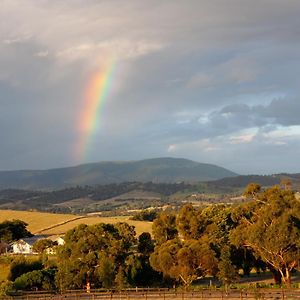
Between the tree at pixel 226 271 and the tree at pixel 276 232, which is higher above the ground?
the tree at pixel 276 232

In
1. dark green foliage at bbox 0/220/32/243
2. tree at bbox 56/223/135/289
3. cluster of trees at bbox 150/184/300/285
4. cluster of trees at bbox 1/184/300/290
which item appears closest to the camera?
cluster of trees at bbox 150/184/300/285

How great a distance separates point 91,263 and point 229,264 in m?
18.0

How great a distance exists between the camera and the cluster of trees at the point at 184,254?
66188 millimetres

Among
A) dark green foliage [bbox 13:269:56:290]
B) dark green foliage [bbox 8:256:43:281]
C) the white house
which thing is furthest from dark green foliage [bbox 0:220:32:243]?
dark green foliage [bbox 13:269:56:290]

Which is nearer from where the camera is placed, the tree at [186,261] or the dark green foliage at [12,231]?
the tree at [186,261]

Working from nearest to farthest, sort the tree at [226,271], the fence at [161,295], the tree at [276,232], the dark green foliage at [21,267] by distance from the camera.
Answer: the fence at [161,295], the tree at [276,232], the tree at [226,271], the dark green foliage at [21,267]

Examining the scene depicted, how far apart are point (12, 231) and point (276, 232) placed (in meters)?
86.8

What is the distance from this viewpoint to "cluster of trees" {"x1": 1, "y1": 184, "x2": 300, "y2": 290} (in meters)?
66.2

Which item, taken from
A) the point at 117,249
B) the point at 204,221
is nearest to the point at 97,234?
the point at 117,249

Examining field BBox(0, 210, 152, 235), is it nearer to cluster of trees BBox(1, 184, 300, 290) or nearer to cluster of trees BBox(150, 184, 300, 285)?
cluster of trees BBox(1, 184, 300, 290)

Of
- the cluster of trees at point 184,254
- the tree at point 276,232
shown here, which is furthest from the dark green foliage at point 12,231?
the tree at point 276,232

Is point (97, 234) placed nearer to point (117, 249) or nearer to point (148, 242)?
point (117, 249)

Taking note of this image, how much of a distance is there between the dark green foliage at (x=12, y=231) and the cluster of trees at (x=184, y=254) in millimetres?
51901

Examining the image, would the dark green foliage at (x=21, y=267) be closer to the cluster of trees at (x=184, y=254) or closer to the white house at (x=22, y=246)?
the cluster of trees at (x=184, y=254)
